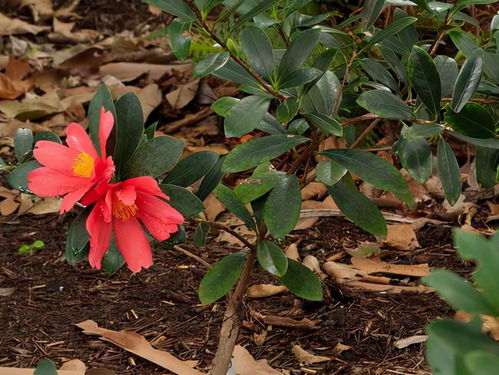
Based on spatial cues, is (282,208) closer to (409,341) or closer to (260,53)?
(260,53)

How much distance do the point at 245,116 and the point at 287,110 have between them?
0.08 m

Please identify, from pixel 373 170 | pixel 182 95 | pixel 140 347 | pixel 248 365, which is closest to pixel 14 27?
pixel 182 95

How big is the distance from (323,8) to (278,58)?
1360 mm

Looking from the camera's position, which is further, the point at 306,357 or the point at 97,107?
the point at 306,357

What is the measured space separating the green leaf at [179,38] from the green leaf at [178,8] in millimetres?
13

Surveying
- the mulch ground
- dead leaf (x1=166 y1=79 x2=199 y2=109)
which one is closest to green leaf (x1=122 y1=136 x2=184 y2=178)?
the mulch ground

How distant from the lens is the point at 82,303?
2709mm

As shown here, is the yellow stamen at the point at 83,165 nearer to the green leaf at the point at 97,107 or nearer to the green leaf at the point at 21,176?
the green leaf at the point at 97,107

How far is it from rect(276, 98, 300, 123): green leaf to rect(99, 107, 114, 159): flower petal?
12.9 inches

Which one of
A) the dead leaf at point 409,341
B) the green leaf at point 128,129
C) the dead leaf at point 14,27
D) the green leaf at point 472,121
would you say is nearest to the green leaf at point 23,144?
the green leaf at point 128,129

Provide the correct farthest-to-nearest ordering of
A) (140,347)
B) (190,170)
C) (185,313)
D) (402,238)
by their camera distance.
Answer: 1. (402,238)
2. (185,313)
3. (140,347)
4. (190,170)

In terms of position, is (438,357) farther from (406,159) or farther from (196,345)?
(196,345)

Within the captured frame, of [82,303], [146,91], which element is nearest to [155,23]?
[146,91]

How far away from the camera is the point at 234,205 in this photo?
195 centimetres
